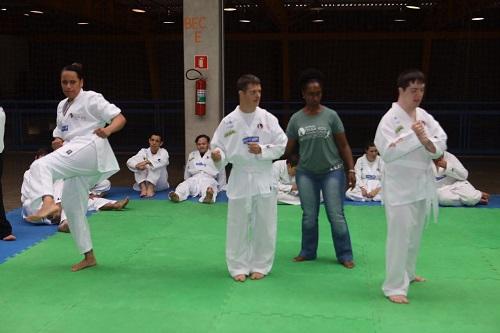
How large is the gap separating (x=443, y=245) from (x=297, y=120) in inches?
80.3

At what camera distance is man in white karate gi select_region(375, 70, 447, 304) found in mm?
3967

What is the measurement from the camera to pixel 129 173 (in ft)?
36.2

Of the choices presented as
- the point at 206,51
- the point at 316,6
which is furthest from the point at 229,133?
the point at 316,6

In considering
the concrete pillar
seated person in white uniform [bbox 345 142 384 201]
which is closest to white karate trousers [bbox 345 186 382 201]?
seated person in white uniform [bbox 345 142 384 201]

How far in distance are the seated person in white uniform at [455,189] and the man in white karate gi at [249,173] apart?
368 cm

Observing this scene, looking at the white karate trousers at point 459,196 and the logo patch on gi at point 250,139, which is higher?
the logo patch on gi at point 250,139

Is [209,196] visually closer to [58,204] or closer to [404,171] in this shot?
[58,204]

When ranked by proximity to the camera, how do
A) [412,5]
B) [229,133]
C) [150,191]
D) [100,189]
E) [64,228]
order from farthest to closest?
1. [412,5]
2. [150,191]
3. [100,189]
4. [64,228]
5. [229,133]

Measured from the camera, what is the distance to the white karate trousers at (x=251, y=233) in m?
4.58

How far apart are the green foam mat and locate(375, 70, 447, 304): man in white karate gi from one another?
0.29 metres

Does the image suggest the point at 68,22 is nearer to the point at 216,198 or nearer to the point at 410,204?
the point at 216,198

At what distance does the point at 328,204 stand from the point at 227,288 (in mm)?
1162

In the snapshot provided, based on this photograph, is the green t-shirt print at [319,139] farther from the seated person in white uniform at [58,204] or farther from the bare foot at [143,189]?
the bare foot at [143,189]

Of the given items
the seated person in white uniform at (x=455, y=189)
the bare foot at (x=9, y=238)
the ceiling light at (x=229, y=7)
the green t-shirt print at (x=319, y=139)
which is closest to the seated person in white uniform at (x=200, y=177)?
the bare foot at (x=9, y=238)
